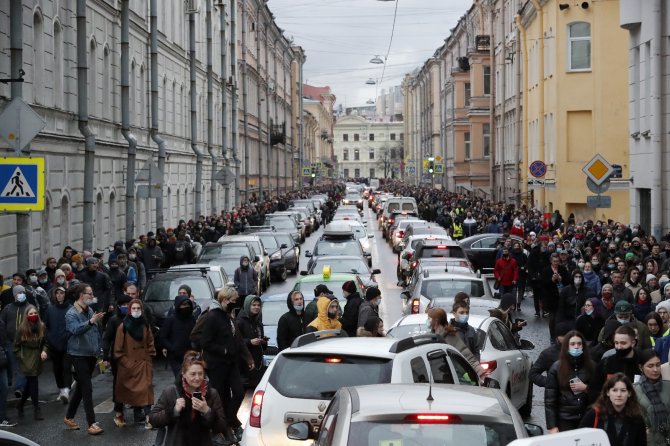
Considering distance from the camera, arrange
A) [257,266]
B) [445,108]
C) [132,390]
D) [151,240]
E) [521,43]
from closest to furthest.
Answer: [132,390], [151,240], [257,266], [521,43], [445,108]

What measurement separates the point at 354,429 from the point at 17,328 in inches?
371

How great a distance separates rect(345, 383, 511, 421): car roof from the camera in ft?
22.7

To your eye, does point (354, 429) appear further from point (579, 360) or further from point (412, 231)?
point (412, 231)

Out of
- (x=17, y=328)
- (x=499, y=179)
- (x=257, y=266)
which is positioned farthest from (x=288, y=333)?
(x=499, y=179)

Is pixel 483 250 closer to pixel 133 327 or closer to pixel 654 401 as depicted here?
pixel 133 327

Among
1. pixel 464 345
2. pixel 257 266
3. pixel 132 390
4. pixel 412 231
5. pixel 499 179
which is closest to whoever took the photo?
pixel 464 345

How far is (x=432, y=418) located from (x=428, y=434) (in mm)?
106

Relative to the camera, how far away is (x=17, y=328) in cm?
1545

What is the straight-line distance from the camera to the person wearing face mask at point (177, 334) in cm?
1445

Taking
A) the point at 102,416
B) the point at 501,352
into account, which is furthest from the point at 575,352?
the point at 102,416

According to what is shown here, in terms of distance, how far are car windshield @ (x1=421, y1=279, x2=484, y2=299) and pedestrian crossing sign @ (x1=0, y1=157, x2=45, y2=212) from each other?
6.80 meters

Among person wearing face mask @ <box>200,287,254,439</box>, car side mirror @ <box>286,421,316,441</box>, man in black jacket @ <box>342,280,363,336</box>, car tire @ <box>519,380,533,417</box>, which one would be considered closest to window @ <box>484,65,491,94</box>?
man in black jacket @ <box>342,280,363,336</box>

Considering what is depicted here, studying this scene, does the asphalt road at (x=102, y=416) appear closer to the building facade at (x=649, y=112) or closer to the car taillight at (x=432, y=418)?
the building facade at (x=649, y=112)

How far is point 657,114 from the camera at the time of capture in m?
29.0
